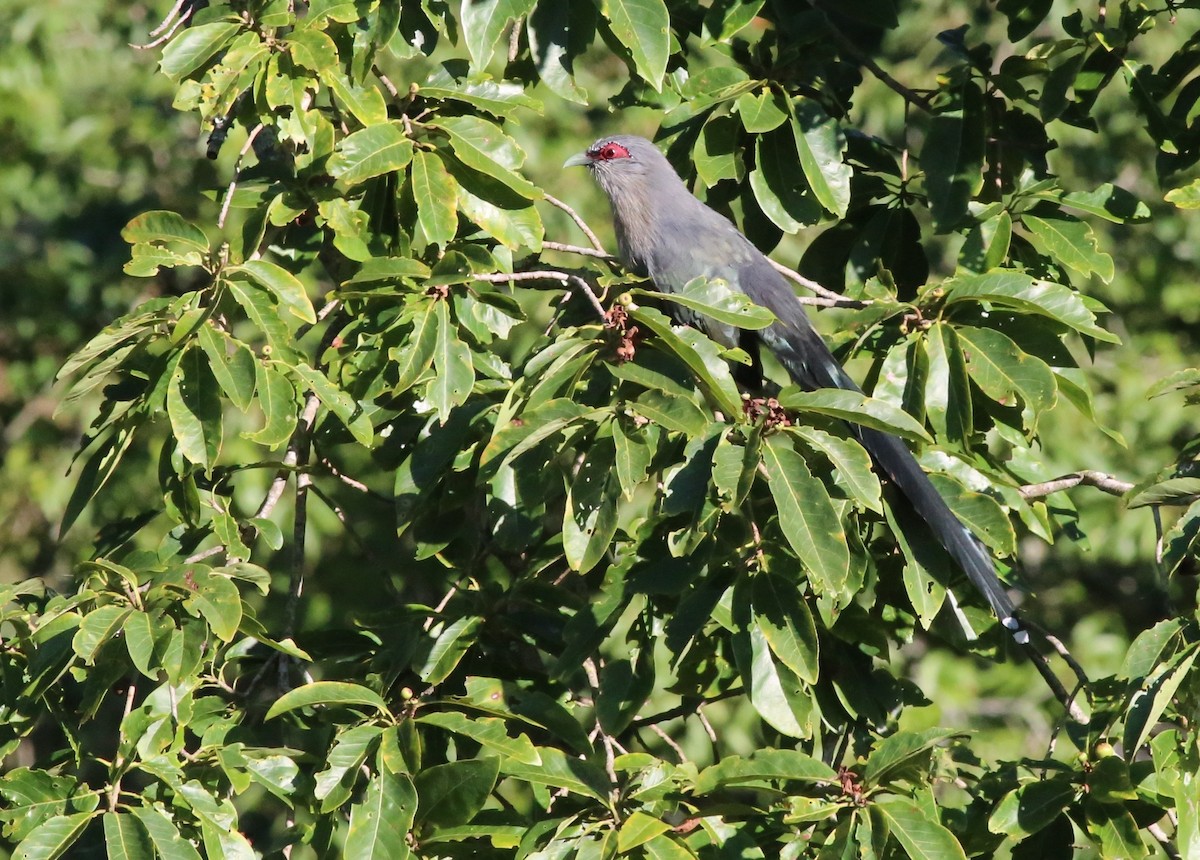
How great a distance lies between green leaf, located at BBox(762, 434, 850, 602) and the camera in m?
2.03

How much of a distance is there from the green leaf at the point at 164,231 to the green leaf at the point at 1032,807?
1799 millimetres

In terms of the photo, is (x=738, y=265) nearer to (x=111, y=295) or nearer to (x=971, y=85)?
(x=971, y=85)

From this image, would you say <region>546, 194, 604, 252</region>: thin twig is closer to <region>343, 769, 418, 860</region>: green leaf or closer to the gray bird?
the gray bird

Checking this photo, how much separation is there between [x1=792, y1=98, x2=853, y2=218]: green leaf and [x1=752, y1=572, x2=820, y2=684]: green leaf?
3.21 feet

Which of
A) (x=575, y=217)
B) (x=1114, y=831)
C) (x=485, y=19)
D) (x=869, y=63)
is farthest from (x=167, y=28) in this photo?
(x=1114, y=831)

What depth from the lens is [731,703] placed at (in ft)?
17.5

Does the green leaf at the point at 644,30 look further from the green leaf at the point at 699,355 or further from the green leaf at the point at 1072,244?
the green leaf at the point at 1072,244

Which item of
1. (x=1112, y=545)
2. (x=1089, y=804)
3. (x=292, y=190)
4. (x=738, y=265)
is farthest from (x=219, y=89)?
(x=1112, y=545)

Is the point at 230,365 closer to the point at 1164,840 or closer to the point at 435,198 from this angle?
the point at 435,198

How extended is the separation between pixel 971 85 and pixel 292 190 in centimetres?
165

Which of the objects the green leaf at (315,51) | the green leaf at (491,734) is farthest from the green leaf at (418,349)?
the green leaf at (491,734)

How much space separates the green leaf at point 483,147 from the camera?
2539 mm

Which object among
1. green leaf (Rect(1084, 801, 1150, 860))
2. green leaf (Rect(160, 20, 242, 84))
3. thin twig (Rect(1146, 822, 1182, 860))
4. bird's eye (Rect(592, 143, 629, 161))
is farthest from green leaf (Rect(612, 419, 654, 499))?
bird's eye (Rect(592, 143, 629, 161))

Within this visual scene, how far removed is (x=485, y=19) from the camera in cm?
249
